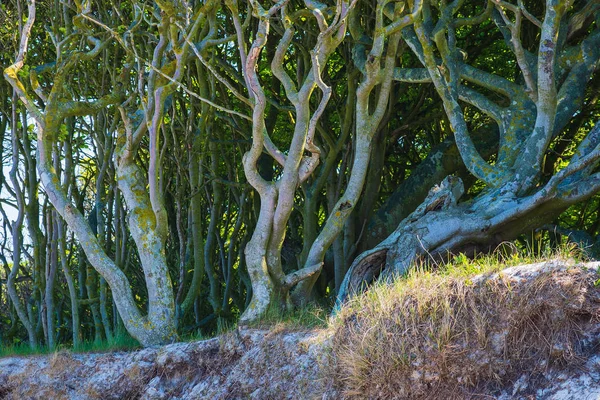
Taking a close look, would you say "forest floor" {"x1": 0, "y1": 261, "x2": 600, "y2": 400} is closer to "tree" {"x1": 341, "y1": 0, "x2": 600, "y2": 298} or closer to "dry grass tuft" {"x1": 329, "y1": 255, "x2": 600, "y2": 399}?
"dry grass tuft" {"x1": 329, "y1": 255, "x2": 600, "y2": 399}

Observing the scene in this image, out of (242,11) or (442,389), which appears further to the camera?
(242,11)

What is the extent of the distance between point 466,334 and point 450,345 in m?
0.16

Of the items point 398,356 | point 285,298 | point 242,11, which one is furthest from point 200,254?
point 398,356

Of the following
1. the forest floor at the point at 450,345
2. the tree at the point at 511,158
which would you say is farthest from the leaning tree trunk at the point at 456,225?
the forest floor at the point at 450,345

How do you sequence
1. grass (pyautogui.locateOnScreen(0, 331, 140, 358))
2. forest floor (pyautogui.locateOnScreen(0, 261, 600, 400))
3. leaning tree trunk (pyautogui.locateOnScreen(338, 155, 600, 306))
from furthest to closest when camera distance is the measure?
grass (pyautogui.locateOnScreen(0, 331, 140, 358)) < leaning tree trunk (pyautogui.locateOnScreen(338, 155, 600, 306)) < forest floor (pyautogui.locateOnScreen(0, 261, 600, 400))

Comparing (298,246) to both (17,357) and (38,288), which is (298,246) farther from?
(17,357)

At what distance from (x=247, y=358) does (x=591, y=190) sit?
4.09m

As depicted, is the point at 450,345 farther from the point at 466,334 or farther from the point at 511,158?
the point at 511,158

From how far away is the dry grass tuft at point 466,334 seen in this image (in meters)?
6.20

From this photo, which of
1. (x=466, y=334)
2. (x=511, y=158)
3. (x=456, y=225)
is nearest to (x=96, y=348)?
(x=456, y=225)

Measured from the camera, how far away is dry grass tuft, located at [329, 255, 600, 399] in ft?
20.3

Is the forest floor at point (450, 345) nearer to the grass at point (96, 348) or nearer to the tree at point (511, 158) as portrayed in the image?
the tree at point (511, 158)

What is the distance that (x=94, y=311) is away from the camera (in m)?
12.9

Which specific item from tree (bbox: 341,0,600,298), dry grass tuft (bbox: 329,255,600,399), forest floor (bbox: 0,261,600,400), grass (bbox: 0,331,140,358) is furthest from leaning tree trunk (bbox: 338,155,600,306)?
grass (bbox: 0,331,140,358)
